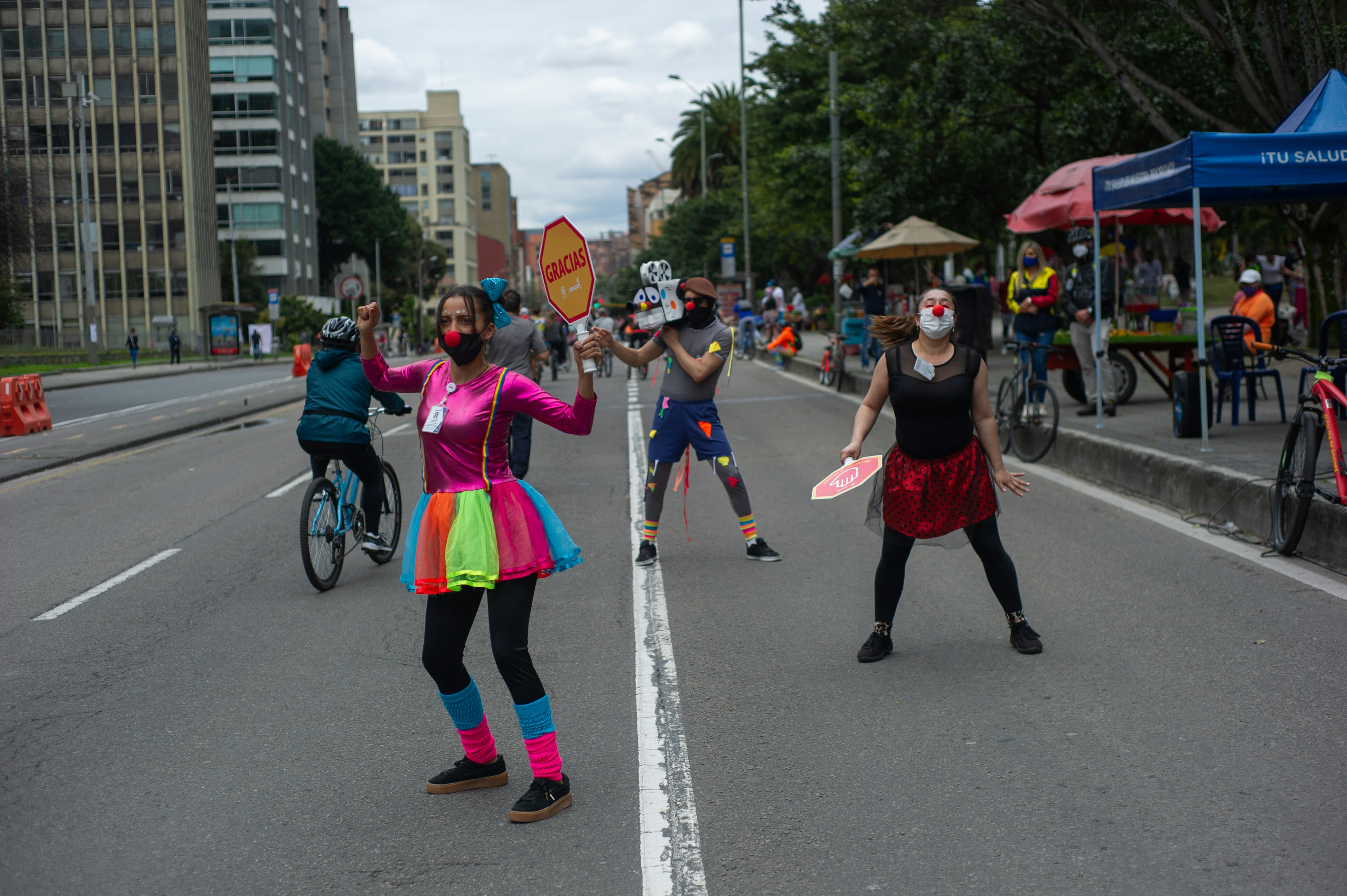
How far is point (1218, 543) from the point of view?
823 cm

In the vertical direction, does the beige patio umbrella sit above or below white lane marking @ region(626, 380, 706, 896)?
above

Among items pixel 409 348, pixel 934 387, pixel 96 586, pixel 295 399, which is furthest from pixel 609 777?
pixel 409 348

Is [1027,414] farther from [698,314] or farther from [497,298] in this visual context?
[497,298]

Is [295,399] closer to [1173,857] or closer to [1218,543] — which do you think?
[1218,543]

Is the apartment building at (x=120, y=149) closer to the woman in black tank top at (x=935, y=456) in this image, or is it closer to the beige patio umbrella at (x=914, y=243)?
the beige patio umbrella at (x=914, y=243)

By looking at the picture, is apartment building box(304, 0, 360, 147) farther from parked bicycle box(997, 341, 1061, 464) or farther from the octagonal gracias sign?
the octagonal gracias sign

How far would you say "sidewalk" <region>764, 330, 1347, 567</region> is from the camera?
7.82m

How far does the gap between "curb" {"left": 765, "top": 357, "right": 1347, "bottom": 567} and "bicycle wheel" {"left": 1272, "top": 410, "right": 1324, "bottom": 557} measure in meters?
0.13

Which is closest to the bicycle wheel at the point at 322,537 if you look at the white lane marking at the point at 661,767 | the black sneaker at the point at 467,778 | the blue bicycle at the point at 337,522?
the blue bicycle at the point at 337,522

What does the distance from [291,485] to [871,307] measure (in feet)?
46.7

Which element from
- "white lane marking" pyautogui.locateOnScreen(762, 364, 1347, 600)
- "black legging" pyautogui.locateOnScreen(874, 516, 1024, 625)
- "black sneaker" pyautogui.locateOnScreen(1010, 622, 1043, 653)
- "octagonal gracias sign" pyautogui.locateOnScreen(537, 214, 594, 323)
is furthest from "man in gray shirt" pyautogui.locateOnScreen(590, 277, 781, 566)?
"octagonal gracias sign" pyautogui.locateOnScreen(537, 214, 594, 323)

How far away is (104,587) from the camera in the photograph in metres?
8.12

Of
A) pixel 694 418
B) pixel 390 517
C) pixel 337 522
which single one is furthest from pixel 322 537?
pixel 694 418

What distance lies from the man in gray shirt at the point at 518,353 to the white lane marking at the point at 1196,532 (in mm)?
4678
